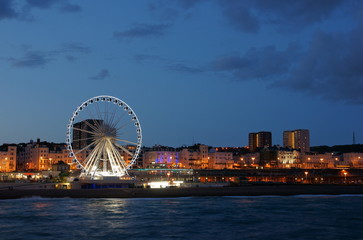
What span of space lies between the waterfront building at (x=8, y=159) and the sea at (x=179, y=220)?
117m

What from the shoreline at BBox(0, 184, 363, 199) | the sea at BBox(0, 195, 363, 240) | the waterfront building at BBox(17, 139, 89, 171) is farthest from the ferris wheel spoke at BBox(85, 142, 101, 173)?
the waterfront building at BBox(17, 139, 89, 171)

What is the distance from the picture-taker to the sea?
41.6 m

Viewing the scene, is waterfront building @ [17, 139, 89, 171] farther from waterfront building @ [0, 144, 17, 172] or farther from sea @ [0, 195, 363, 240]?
sea @ [0, 195, 363, 240]

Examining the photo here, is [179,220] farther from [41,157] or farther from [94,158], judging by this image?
[41,157]

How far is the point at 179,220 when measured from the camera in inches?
1946

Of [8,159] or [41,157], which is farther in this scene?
[41,157]

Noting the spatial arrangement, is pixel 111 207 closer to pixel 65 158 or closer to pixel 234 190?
pixel 234 190

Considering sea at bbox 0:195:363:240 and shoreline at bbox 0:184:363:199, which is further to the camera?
shoreline at bbox 0:184:363:199

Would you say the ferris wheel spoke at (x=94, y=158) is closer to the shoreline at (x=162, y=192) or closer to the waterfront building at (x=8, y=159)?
the shoreline at (x=162, y=192)

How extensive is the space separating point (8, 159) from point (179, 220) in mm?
147677

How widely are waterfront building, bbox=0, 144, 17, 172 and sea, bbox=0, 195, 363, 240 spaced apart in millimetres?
117423

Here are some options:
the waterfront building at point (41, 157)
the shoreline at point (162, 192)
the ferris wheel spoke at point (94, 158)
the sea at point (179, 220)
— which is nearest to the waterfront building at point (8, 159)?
the waterfront building at point (41, 157)

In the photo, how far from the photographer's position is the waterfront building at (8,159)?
583ft

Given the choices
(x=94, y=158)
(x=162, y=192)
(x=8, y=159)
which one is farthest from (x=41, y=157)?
(x=162, y=192)
